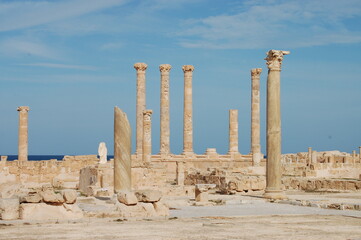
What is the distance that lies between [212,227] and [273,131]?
816 cm

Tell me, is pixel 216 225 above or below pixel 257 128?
below

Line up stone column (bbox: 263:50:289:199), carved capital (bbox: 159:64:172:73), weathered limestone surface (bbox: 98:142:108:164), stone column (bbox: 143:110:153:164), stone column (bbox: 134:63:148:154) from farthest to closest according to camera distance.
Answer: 1. stone column (bbox: 134:63:148:154)
2. carved capital (bbox: 159:64:172:73)
3. stone column (bbox: 143:110:153:164)
4. weathered limestone surface (bbox: 98:142:108:164)
5. stone column (bbox: 263:50:289:199)

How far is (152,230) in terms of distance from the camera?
38.9 ft

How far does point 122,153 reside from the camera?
1756 centimetres

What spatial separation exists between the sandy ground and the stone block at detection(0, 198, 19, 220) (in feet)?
2.08

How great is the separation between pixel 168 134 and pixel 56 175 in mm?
12517

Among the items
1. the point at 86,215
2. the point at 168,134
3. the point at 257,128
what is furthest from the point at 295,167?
the point at 86,215

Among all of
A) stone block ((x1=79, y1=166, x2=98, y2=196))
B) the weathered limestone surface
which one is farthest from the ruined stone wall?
stone block ((x1=79, y1=166, x2=98, y2=196))

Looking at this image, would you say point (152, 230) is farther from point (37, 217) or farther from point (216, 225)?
point (37, 217)

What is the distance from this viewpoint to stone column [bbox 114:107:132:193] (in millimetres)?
17359

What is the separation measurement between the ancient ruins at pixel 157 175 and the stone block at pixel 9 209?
0.02 m

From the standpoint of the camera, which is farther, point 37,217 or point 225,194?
point 225,194

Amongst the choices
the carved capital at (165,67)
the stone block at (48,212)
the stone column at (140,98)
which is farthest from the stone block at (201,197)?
the carved capital at (165,67)

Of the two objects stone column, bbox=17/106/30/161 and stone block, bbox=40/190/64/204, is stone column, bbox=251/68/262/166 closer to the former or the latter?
stone column, bbox=17/106/30/161
